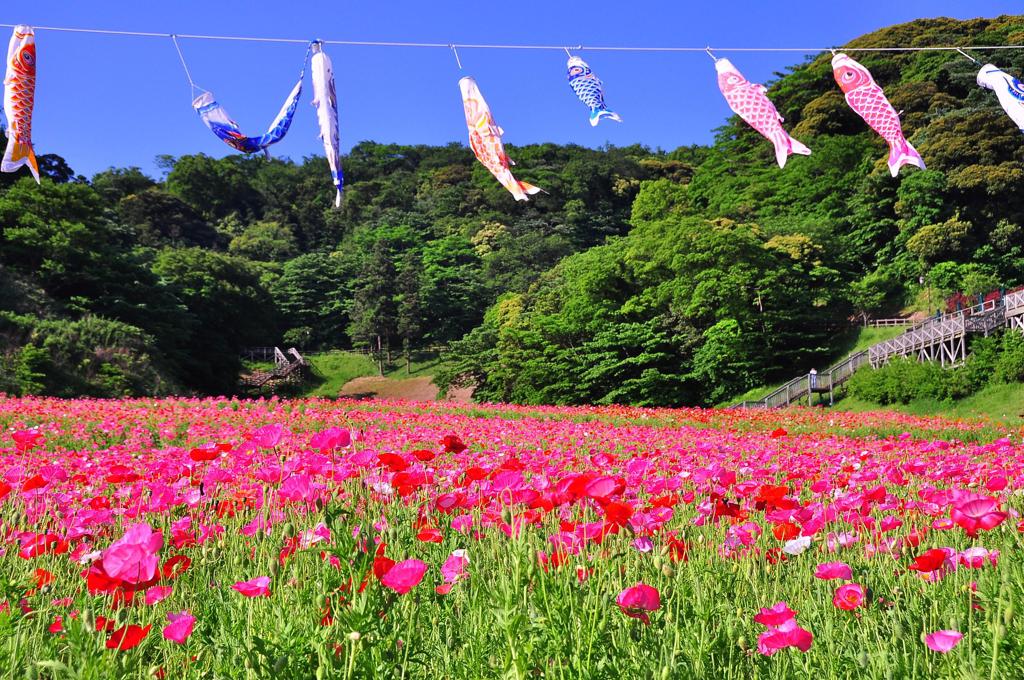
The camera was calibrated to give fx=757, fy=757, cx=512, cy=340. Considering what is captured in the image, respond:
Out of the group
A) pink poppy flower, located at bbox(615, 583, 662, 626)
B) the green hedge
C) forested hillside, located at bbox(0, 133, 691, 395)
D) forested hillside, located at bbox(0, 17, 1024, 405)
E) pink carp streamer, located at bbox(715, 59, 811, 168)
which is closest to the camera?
pink poppy flower, located at bbox(615, 583, 662, 626)

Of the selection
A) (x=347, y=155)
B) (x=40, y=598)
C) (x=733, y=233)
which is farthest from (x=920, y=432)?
(x=347, y=155)

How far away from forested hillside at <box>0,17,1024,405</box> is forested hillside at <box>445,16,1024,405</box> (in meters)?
0.10

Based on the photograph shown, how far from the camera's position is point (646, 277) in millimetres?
29609

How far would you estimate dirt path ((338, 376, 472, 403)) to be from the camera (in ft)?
129

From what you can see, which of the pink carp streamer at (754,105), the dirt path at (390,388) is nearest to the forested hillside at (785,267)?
the dirt path at (390,388)

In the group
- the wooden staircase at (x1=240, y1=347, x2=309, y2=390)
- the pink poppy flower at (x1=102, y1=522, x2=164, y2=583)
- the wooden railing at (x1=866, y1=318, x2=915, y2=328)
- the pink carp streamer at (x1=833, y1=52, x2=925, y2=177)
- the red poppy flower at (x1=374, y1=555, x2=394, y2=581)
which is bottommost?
the red poppy flower at (x1=374, y1=555, x2=394, y2=581)

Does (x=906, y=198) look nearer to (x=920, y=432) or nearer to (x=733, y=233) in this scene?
(x=733, y=233)

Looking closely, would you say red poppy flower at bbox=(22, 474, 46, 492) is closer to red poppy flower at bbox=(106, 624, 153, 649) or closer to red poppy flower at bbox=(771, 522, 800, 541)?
red poppy flower at bbox=(106, 624, 153, 649)

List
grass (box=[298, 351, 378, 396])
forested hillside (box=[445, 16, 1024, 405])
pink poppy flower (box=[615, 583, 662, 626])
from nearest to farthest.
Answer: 1. pink poppy flower (box=[615, 583, 662, 626])
2. forested hillside (box=[445, 16, 1024, 405])
3. grass (box=[298, 351, 378, 396])

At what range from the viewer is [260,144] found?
655cm

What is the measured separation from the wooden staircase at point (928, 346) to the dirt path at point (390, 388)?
1871 cm

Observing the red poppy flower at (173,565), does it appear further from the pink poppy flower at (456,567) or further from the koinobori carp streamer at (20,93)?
the koinobori carp streamer at (20,93)

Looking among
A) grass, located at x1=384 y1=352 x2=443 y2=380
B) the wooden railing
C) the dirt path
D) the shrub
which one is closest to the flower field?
the shrub

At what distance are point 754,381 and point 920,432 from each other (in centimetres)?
1704
